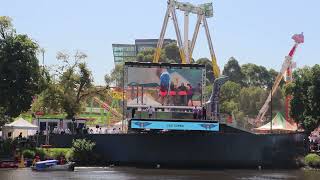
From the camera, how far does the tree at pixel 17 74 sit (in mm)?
70750

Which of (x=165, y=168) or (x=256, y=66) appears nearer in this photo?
(x=165, y=168)

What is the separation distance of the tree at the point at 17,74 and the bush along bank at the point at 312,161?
1212 inches

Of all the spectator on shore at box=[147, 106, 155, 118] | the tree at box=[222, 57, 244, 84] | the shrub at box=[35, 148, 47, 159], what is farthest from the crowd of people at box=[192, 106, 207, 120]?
the tree at box=[222, 57, 244, 84]

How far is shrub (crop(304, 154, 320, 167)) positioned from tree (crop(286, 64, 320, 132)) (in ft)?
31.4

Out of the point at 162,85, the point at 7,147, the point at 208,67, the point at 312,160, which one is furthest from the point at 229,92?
the point at 7,147

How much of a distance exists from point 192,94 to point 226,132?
5.87 meters

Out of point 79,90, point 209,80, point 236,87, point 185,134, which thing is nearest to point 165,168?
point 185,134

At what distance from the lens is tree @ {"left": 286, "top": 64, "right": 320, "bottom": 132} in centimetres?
7831

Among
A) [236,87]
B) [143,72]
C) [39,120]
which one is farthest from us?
[236,87]

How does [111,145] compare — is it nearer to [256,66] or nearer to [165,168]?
[165,168]

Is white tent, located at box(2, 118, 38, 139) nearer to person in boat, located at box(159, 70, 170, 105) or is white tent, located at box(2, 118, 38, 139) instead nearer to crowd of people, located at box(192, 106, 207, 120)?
person in boat, located at box(159, 70, 170, 105)

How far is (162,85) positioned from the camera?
70.0 meters

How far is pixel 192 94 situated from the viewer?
7081 centimetres

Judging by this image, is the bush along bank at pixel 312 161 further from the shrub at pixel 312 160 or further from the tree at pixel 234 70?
the tree at pixel 234 70
